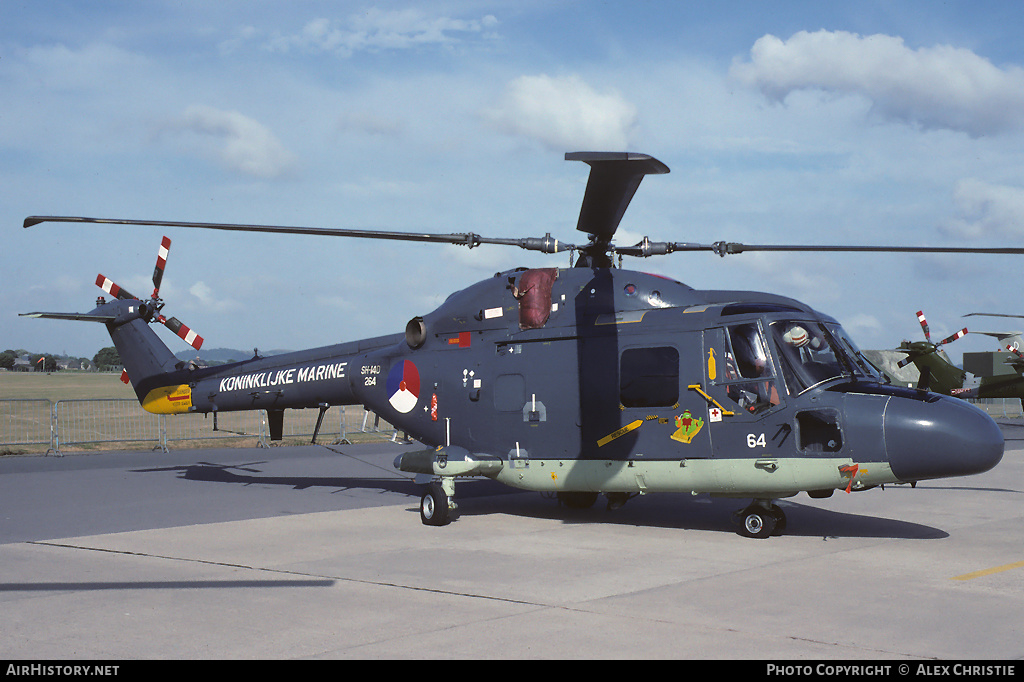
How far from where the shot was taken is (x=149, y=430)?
30.9m

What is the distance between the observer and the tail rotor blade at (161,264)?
17.3 m

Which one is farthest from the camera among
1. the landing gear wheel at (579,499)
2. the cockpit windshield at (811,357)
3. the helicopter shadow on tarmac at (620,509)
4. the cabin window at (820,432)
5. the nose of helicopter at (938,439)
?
the landing gear wheel at (579,499)

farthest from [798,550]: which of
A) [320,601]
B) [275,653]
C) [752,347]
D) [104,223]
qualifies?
[104,223]

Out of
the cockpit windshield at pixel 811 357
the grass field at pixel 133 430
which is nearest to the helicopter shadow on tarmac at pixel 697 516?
the cockpit windshield at pixel 811 357

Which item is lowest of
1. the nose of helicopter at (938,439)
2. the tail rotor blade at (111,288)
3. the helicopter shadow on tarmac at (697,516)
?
the helicopter shadow on tarmac at (697,516)

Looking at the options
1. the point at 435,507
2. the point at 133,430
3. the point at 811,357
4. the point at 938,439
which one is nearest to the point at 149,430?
the point at 133,430

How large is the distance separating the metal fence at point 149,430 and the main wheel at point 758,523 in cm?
1393

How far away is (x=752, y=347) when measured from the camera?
439 inches

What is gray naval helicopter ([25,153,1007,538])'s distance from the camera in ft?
33.9

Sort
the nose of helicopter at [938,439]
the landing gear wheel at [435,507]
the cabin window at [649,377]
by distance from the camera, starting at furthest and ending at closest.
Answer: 1. the landing gear wheel at [435,507]
2. the cabin window at [649,377]
3. the nose of helicopter at [938,439]

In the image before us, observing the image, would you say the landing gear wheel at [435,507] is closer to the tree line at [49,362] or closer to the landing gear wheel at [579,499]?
the landing gear wheel at [579,499]

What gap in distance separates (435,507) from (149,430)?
21.4 m

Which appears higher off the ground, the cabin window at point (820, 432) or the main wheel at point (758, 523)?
the cabin window at point (820, 432)

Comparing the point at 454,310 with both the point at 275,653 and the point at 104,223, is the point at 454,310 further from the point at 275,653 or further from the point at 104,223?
the point at 275,653
